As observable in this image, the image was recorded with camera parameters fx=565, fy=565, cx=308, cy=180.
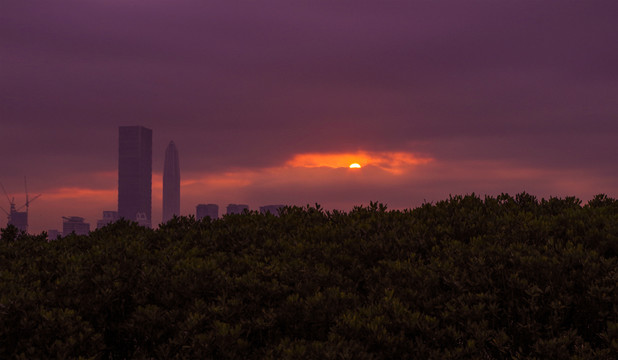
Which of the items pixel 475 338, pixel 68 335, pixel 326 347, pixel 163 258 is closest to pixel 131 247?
pixel 163 258

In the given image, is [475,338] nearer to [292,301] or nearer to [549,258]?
[549,258]

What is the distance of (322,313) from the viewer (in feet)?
28.0

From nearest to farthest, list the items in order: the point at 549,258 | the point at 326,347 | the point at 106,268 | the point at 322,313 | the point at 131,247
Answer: the point at 326,347 < the point at 322,313 < the point at 549,258 < the point at 106,268 < the point at 131,247

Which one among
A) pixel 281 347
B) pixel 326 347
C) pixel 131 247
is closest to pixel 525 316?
pixel 326 347

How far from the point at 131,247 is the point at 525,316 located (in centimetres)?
724

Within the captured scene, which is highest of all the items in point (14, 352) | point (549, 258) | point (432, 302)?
point (549, 258)

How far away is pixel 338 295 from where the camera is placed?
346 inches

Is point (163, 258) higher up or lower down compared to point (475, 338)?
higher up

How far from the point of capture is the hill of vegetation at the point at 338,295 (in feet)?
26.3

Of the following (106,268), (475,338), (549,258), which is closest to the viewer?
(475,338)

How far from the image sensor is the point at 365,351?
24.7 feet

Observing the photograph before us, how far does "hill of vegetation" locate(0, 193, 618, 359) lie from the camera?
802 cm

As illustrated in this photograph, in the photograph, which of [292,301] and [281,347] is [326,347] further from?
[292,301]

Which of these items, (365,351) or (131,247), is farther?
(131,247)
